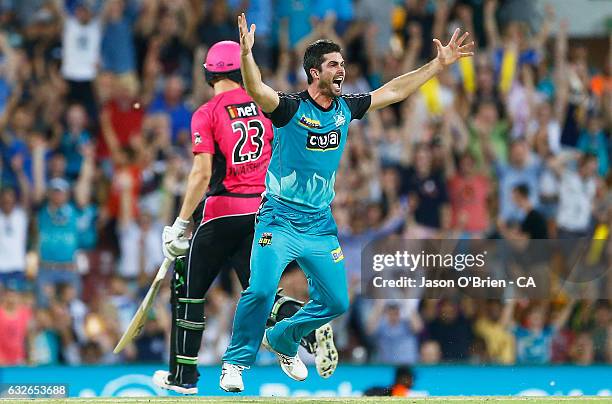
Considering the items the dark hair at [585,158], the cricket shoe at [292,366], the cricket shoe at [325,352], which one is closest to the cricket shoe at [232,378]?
the cricket shoe at [292,366]

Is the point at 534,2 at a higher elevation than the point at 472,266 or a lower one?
higher

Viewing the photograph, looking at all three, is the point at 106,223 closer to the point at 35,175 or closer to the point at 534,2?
the point at 35,175

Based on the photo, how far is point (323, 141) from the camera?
9000 millimetres

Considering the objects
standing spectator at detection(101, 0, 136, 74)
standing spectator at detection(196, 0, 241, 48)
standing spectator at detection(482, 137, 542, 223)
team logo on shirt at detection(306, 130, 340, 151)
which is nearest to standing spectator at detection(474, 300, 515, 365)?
standing spectator at detection(482, 137, 542, 223)

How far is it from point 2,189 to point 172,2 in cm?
328

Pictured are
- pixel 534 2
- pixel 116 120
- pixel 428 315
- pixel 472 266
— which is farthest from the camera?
pixel 534 2

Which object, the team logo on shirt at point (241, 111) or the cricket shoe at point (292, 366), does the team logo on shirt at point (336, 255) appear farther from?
the team logo on shirt at point (241, 111)

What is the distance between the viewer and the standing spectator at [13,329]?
13536 millimetres

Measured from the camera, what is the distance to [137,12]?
53.4 feet

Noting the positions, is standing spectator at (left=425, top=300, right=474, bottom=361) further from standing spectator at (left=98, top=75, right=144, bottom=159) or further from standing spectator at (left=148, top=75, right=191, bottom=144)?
standing spectator at (left=98, top=75, right=144, bottom=159)

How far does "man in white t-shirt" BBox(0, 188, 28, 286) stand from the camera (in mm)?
14266

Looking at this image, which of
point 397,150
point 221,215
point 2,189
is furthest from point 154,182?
point 221,215

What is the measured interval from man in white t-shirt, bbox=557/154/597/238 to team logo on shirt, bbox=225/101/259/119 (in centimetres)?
594

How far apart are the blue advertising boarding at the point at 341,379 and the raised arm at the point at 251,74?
4.42 m
